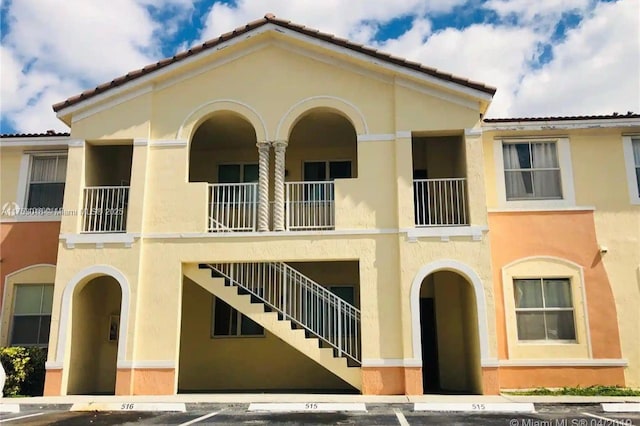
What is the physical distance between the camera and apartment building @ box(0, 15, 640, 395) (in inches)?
521

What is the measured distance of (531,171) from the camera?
14938mm

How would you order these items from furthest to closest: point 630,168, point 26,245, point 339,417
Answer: point 26,245, point 630,168, point 339,417

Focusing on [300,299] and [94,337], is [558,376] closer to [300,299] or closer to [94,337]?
[300,299]

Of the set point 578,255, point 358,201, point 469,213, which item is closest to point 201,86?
point 358,201

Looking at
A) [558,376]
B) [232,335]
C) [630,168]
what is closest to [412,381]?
[558,376]

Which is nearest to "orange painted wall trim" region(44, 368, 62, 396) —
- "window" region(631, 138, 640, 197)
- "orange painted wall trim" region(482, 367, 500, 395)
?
"orange painted wall trim" region(482, 367, 500, 395)

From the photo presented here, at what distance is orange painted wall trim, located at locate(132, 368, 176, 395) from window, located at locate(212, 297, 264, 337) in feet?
9.76

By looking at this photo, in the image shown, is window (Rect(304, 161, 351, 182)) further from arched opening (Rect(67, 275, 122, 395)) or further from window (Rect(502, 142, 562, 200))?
arched opening (Rect(67, 275, 122, 395))

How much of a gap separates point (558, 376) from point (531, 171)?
512 centimetres

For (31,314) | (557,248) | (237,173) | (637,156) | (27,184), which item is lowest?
(31,314)

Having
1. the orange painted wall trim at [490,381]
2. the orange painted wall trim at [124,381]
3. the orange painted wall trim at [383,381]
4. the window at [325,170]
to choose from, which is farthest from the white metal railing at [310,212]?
the orange painted wall trim at [124,381]

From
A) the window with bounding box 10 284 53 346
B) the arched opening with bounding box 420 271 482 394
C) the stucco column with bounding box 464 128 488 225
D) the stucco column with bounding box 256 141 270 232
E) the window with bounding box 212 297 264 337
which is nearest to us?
the stucco column with bounding box 464 128 488 225

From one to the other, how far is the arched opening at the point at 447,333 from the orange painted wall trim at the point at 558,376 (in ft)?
3.12

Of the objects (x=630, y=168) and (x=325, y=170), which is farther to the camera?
(x=325, y=170)
